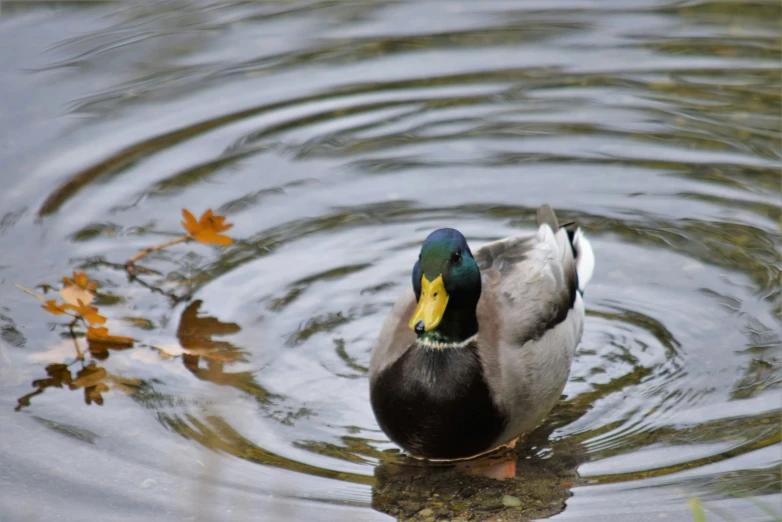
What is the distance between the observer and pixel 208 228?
632 centimetres

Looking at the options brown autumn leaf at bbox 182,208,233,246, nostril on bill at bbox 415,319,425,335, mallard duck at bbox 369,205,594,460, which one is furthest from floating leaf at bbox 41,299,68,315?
nostril on bill at bbox 415,319,425,335

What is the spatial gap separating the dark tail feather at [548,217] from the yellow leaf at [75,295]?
2399 millimetres

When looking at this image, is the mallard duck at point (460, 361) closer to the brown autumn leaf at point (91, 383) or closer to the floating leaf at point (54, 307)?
the brown autumn leaf at point (91, 383)

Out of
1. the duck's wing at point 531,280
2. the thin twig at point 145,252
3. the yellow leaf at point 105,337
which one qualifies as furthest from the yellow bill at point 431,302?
the thin twig at point 145,252

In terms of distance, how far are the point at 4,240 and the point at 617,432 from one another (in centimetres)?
387

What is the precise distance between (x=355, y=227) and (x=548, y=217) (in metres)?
1.53

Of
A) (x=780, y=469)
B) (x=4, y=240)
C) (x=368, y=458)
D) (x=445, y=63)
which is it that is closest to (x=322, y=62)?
(x=445, y=63)

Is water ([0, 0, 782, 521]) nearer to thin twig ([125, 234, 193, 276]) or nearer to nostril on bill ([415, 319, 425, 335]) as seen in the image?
thin twig ([125, 234, 193, 276])

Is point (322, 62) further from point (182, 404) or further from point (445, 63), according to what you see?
point (182, 404)

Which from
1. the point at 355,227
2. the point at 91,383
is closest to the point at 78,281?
the point at 91,383

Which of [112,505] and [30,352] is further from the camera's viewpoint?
[30,352]

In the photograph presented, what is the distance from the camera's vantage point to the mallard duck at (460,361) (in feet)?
14.9

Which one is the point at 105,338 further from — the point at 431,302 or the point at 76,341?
the point at 431,302

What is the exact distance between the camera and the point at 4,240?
263 inches
